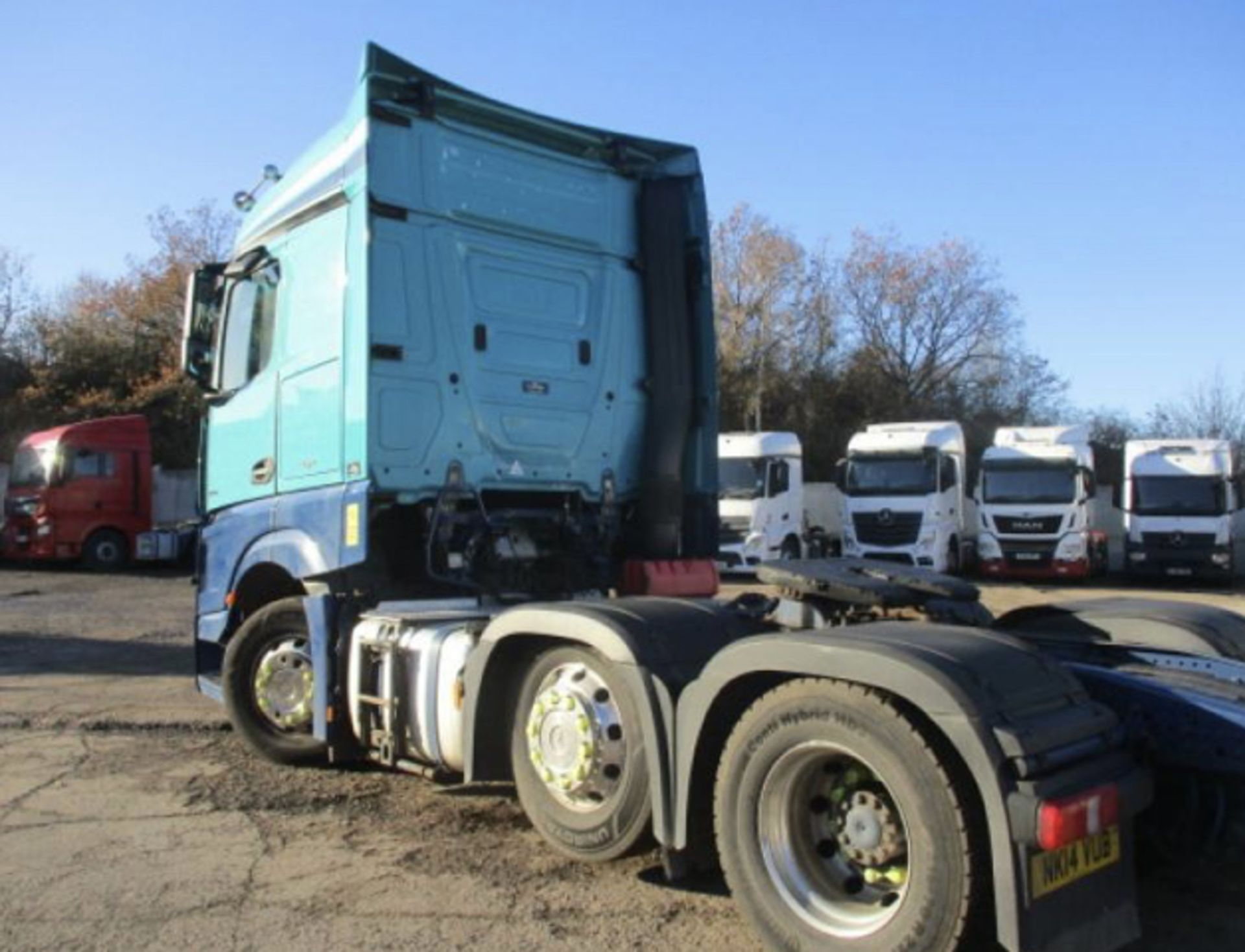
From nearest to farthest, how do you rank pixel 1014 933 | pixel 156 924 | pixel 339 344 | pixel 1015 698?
pixel 1014 933, pixel 1015 698, pixel 156 924, pixel 339 344

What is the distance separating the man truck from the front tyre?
10mm

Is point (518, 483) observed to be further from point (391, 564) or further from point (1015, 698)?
point (1015, 698)

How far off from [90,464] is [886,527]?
17050mm

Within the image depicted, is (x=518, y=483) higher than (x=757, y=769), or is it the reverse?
(x=518, y=483)

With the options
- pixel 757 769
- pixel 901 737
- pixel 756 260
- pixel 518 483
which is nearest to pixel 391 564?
pixel 518 483

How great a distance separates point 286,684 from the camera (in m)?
6.53

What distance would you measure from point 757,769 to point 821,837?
32 cm

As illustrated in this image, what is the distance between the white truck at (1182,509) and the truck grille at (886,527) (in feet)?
16.5

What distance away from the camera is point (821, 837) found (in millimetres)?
3768

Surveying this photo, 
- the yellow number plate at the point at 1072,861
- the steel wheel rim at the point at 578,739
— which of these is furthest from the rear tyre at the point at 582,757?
the yellow number plate at the point at 1072,861

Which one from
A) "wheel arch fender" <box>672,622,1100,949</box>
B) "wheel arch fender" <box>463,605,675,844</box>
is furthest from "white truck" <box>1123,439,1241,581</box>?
"wheel arch fender" <box>672,622,1100,949</box>

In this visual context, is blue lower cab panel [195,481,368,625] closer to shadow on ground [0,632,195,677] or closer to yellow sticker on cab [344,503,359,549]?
yellow sticker on cab [344,503,359,549]

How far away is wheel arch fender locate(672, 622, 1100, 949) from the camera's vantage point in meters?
3.12

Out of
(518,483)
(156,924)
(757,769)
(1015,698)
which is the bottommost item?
(156,924)
